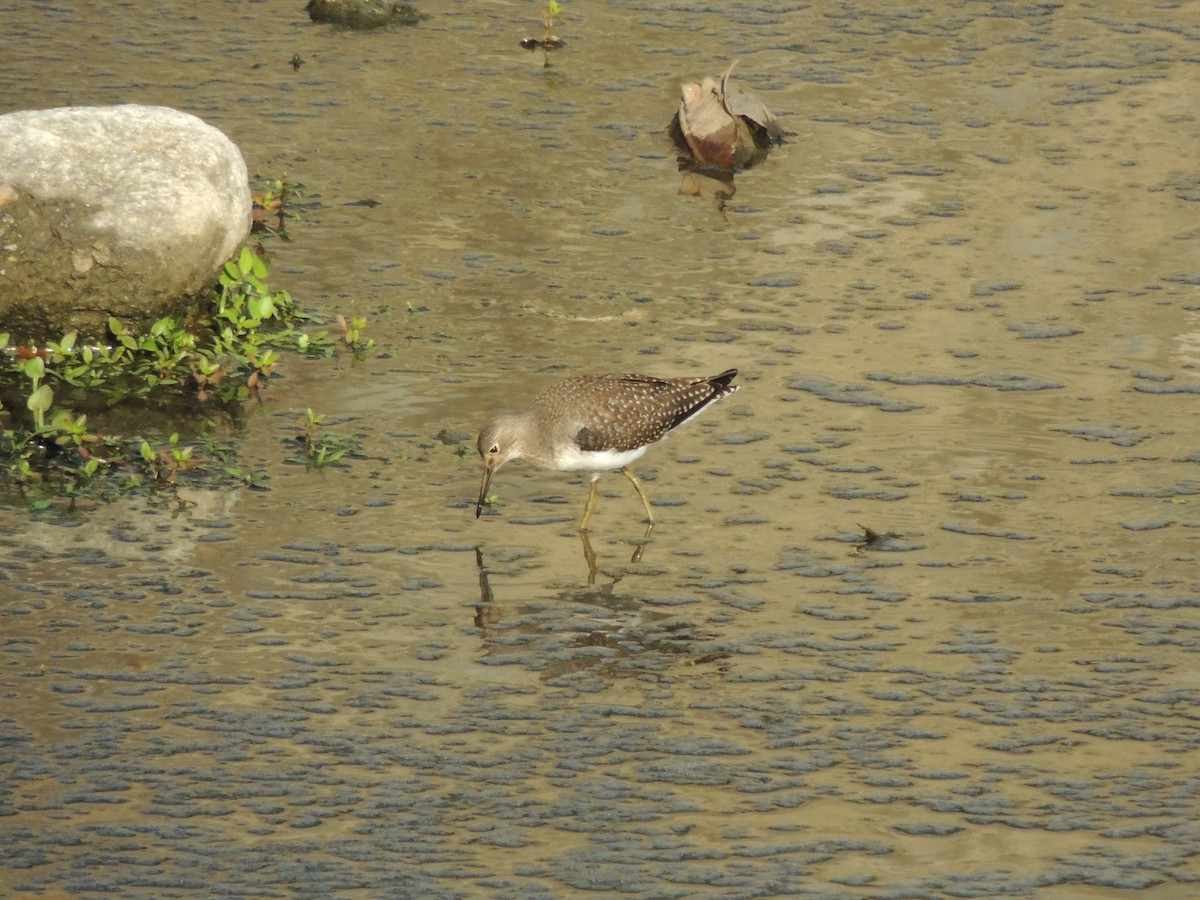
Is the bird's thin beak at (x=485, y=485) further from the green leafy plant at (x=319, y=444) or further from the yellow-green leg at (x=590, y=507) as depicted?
the green leafy plant at (x=319, y=444)

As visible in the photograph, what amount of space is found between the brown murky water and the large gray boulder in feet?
3.27

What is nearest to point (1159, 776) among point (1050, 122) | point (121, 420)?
point (121, 420)

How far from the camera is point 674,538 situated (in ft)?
29.2

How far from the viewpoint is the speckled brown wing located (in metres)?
8.82

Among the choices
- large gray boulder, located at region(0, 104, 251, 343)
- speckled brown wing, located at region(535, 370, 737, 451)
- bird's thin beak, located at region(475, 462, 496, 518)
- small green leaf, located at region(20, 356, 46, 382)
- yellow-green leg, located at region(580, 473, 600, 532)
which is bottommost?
yellow-green leg, located at region(580, 473, 600, 532)

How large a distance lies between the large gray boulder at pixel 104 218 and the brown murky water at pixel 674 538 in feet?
3.27

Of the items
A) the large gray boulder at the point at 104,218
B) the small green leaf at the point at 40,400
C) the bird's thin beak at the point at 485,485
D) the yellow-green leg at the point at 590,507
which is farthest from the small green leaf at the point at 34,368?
the yellow-green leg at the point at 590,507

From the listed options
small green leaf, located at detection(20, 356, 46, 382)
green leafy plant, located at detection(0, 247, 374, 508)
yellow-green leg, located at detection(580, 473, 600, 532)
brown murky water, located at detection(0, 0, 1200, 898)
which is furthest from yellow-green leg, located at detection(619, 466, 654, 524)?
small green leaf, located at detection(20, 356, 46, 382)

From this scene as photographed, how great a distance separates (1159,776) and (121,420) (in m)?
5.73

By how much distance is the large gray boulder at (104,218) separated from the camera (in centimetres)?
999

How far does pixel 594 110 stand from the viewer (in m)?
14.0

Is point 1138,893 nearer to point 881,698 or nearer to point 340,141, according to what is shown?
point 881,698

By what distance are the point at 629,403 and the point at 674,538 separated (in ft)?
2.34

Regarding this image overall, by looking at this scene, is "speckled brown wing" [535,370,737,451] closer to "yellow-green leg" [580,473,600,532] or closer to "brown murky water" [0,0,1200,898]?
"yellow-green leg" [580,473,600,532]
